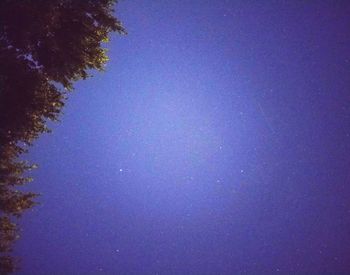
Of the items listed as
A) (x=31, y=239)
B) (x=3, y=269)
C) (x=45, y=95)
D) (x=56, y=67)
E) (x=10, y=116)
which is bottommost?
(x=3, y=269)

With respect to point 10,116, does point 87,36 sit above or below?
above

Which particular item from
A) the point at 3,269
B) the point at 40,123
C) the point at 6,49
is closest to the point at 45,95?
the point at 40,123

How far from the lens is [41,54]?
7426 millimetres

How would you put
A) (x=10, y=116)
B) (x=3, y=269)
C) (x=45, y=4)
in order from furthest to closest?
(x=3, y=269), (x=10, y=116), (x=45, y=4)

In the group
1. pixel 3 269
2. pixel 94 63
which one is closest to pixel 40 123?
pixel 94 63

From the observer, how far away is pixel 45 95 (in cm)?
745

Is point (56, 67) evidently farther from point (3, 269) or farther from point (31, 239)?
point (31, 239)

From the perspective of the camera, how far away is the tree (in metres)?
6.43

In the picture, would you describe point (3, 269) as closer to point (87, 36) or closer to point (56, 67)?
point (56, 67)

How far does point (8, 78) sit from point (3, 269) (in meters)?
7.22

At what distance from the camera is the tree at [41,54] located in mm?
6434

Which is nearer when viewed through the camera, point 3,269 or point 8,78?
point 8,78

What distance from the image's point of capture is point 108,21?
784 cm

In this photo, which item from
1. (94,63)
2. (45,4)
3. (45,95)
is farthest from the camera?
(94,63)
